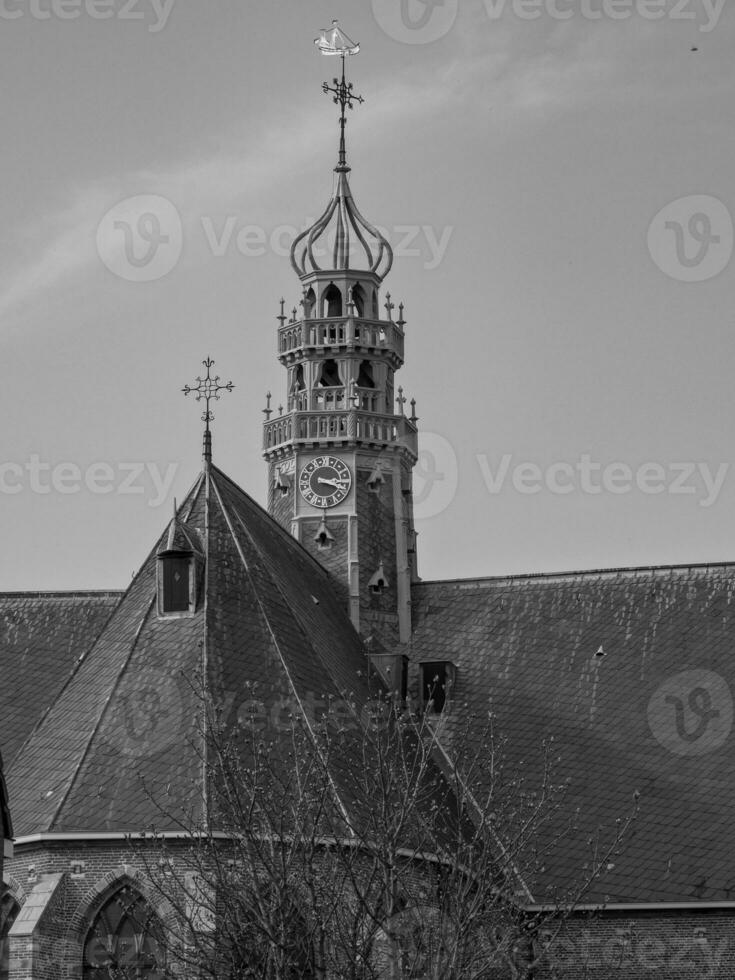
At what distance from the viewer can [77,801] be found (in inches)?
1672

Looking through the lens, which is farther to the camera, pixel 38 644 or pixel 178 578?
pixel 38 644

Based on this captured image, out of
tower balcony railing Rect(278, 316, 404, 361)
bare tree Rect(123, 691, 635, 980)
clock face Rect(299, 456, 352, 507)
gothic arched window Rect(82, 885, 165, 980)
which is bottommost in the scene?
gothic arched window Rect(82, 885, 165, 980)

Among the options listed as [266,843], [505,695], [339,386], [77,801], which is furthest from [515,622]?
[266,843]

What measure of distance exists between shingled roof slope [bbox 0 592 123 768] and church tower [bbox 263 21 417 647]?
5.81 metres

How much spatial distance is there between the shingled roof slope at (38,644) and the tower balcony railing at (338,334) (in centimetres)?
877

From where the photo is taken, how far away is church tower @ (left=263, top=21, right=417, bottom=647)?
2186 inches

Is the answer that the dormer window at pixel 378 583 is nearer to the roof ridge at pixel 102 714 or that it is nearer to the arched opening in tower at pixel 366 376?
the arched opening in tower at pixel 366 376

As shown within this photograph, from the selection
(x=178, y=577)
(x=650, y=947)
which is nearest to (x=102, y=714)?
(x=178, y=577)

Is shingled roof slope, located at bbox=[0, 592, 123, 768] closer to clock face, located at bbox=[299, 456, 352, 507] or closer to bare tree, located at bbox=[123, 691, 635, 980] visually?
clock face, located at bbox=[299, 456, 352, 507]

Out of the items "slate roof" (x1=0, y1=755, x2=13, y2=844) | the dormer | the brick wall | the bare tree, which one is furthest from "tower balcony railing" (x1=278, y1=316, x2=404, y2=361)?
"slate roof" (x1=0, y1=755, x2=13, y2=844)

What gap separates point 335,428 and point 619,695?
1046 cm

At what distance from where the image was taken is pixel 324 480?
185ft

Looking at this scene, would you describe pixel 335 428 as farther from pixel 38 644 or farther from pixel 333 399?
pixel 38 644

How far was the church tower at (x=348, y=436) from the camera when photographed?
5553 cm
